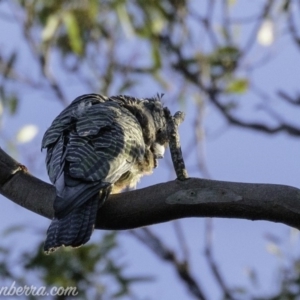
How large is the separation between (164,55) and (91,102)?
90.8 inches

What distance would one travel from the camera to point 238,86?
6176 mm

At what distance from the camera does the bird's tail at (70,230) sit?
3052 mm

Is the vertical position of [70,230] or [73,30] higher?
[73,30]

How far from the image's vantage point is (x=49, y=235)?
10.1 feet

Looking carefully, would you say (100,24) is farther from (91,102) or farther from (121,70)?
(91,102)

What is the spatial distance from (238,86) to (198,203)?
3283mm

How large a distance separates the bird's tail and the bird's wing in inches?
1.3

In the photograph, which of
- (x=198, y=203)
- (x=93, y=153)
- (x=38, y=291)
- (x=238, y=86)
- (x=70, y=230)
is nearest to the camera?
(x=198, y=203)

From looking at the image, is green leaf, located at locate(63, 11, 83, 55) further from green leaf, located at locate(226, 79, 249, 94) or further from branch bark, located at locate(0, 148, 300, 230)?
branch bark, located at locate(0, 148, 300, 230)

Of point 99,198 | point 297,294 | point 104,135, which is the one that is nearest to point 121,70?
point 297,294

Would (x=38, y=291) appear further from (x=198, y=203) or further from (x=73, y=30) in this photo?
(x=198, y=203)

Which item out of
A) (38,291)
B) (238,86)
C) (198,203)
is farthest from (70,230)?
(238,86)

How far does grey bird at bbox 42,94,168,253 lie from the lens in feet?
10.2

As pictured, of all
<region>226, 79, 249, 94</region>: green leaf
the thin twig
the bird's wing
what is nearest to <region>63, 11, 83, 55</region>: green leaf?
<region>226, 79, 249, 94</region>: green leaf
